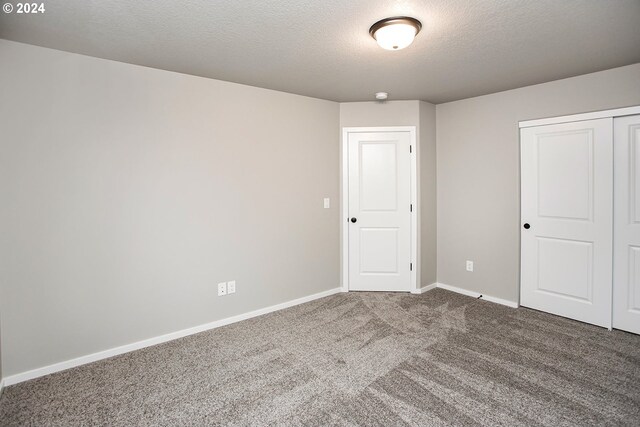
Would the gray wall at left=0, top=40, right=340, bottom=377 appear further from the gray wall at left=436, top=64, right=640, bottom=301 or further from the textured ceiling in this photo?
the gray wall at left=436, top=64, right=640, bottom=301

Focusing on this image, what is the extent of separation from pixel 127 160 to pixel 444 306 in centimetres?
345

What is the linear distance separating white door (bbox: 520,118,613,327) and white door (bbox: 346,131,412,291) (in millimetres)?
1269

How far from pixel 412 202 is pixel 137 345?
324 cm

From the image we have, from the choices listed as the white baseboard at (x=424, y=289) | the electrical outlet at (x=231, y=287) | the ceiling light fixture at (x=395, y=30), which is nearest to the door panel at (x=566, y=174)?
the white baseboard at (x=424, y=289)

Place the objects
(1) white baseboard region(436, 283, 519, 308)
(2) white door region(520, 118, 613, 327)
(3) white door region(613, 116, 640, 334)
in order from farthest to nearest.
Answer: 1. (1) white baseboard region(436, 283, 519, 308)
2. (2) white door region(520, 118, 613, 327)
3. (3) white door region(613, 116, 640, 334)

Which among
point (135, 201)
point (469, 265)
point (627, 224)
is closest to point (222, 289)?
point (135, 201)

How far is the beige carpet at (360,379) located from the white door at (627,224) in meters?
0.24

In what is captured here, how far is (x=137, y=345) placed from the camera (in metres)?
2.81

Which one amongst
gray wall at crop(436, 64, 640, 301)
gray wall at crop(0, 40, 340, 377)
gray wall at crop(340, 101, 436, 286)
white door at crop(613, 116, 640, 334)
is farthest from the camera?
gray wall at crop(340, 101, 436, 286)

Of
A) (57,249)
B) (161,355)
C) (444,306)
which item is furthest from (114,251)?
(444,306)

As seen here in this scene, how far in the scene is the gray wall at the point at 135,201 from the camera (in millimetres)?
2346

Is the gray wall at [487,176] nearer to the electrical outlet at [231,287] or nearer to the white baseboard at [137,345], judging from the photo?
the white baseboard at [137,345]

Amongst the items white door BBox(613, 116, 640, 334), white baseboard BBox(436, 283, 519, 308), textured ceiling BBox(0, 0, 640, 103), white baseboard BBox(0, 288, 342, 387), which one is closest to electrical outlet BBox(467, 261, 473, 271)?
white baseboard BBox(436, 283, 519, 308)

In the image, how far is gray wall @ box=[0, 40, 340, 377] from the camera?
7.70 feet
